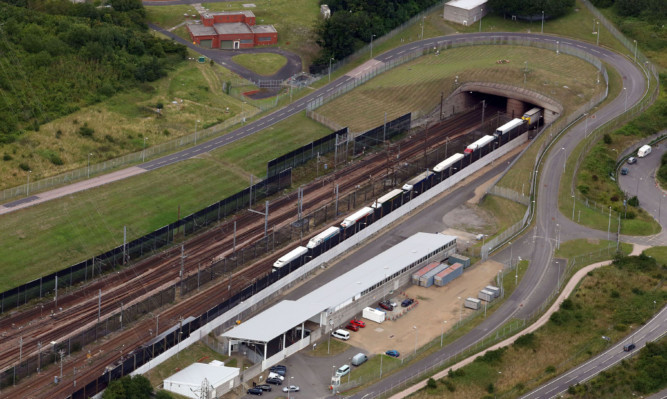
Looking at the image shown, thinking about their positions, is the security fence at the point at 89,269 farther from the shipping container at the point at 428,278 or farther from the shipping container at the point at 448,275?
the shipping container at the point at 448,275

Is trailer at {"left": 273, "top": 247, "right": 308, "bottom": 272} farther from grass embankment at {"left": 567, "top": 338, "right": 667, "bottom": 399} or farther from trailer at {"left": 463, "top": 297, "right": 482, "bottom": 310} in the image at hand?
grass embankment at {"left": 567, "top": 338, "right": 667, "bottom": 399}

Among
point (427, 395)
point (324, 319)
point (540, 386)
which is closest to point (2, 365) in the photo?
point (324, 319)

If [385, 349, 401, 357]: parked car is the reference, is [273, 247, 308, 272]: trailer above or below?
above

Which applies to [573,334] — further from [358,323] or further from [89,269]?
[89,269]

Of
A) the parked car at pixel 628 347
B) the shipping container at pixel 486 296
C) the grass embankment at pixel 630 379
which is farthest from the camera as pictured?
the shipping container at pixel 486 296

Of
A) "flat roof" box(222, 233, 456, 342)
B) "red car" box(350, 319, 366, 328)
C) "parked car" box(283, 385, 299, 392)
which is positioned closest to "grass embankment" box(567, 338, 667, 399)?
"red car" box(350, 319, 366, 328)

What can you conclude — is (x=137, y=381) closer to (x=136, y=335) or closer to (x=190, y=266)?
(x=136, y=335)

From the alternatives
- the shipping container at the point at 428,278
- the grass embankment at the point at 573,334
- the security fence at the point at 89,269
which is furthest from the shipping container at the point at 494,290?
the security fence at the point at 89,269
